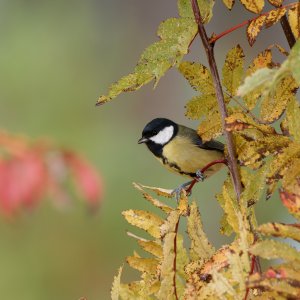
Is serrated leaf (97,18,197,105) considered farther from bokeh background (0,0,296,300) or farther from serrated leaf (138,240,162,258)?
bokeh background (0,0,296,300)

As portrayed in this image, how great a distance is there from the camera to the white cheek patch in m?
1.39

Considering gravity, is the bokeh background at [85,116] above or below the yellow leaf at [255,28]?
above

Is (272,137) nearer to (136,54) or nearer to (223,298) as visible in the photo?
(223,298)

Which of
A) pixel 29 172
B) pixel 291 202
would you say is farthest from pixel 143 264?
pixel 29 172

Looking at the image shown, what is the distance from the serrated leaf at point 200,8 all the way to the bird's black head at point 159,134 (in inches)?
39.4

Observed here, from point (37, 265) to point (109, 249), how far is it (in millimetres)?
305

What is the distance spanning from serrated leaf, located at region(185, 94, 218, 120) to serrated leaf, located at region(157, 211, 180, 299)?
0.07 meters

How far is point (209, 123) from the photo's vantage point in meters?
0.39

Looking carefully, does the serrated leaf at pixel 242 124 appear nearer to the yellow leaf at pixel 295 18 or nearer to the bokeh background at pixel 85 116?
the yellow leaf at pixel 295 18

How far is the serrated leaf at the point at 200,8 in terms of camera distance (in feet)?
1.11

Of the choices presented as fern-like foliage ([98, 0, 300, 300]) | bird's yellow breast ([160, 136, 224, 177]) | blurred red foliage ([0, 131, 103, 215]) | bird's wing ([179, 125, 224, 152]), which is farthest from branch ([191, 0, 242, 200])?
blurred red foliage ([0, 131, 103, 215])

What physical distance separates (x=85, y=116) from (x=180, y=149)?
7.24 ft

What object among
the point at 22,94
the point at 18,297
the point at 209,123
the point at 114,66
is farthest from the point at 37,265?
the point at 209,123

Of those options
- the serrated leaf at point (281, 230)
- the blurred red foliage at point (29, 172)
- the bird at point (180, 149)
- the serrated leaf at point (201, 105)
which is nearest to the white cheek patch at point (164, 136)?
the bird at point (180, 149)
